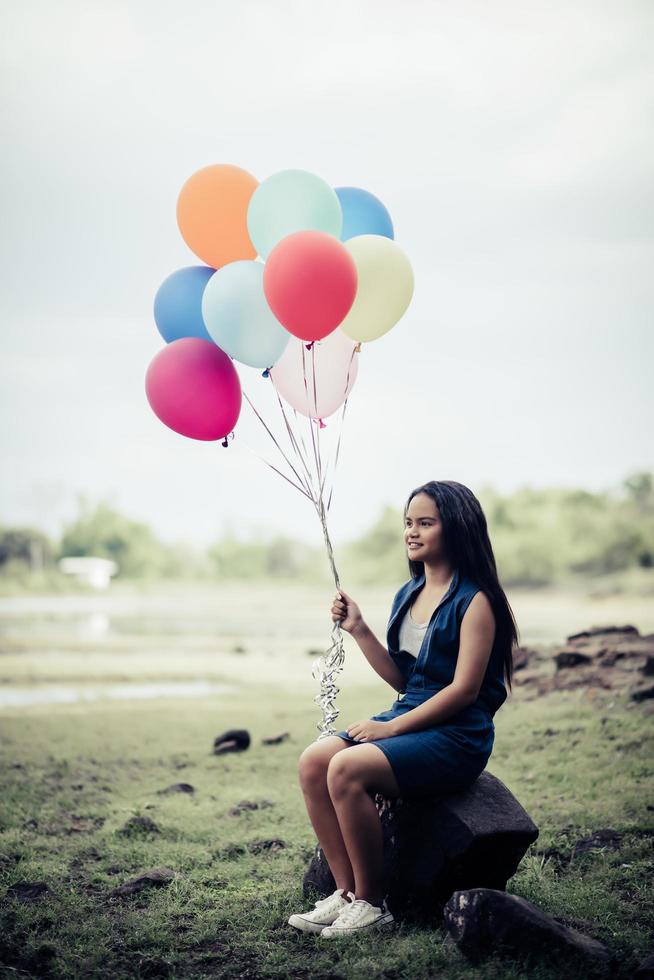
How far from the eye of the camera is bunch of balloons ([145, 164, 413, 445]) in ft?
11.8

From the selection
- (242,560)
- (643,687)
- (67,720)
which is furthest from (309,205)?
(242,560)

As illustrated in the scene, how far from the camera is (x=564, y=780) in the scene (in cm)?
514

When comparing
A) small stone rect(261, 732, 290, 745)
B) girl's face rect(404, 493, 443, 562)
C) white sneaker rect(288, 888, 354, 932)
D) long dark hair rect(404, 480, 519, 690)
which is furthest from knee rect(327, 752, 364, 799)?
small stone rect(261, 732, 290, 745)

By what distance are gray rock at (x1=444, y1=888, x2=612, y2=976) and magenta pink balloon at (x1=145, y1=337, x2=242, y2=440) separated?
2030 millimetres

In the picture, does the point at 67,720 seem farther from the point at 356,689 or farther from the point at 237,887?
the point at 237,887

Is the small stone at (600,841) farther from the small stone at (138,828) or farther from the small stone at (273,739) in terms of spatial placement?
the small stone at (273,739)

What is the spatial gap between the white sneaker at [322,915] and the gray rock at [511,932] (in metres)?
0.44

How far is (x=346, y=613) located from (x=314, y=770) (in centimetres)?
57

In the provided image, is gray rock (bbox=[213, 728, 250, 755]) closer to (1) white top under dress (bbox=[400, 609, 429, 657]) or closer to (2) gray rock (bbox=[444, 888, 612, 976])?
(1) white top under dress (bbox=[400, 609, 429, 657])

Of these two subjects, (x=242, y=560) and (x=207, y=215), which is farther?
(x=242, y=560)

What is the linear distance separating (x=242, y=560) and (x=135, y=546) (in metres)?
4.67

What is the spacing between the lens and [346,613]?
3449mm

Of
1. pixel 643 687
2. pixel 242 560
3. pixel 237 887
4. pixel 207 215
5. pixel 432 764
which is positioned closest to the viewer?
pixel 432 764

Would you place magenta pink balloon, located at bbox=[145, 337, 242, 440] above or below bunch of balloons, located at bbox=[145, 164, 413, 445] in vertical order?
below
